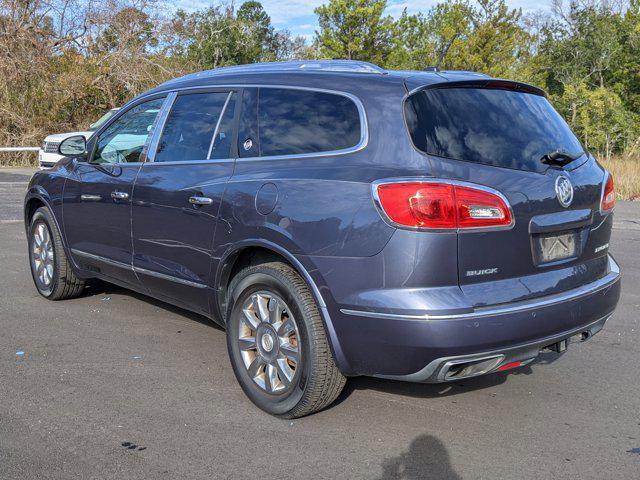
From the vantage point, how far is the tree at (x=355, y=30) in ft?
149

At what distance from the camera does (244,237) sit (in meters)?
3.95

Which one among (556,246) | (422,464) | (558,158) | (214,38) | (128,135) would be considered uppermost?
(214,38)

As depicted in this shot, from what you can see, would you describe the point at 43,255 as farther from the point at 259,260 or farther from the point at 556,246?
the point at 556,246

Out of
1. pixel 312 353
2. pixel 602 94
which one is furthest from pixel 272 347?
pixel 602 94

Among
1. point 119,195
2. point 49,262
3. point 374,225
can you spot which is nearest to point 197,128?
point 119,195

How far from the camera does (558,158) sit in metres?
3.81

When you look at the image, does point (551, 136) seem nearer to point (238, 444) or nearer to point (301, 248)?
point (301, 248)

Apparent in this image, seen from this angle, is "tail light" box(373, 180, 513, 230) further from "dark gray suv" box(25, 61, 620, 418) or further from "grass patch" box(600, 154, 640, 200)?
"grass patch" box(600, 154, 640, 200)

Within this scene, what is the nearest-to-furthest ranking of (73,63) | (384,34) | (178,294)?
(178,294)
(73,63)
(384,34)

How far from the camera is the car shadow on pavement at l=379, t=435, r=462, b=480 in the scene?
10.7ft

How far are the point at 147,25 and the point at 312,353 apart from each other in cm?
2355

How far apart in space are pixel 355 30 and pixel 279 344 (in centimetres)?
4442

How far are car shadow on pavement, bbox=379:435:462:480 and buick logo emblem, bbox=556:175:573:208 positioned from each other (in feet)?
4.55

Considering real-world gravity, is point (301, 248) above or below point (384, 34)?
below
